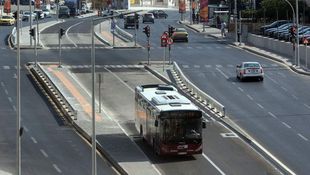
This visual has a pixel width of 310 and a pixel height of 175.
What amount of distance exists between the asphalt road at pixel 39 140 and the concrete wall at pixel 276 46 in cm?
2517

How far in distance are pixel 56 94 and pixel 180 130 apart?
1737cm

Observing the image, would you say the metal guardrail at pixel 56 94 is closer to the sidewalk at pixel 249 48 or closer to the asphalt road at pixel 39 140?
the asphalt road at pixel 39 140

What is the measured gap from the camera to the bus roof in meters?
34.2

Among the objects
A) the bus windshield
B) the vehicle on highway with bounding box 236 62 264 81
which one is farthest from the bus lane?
the vehicle on highway with bounding box 236 62 264 81

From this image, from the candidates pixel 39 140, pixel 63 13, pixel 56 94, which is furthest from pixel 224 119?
pixel 63 13

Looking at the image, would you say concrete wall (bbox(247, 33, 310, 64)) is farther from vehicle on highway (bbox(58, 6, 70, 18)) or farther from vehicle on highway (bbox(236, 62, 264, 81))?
vehicle on highway (bbox(58, 6, 70, 18))

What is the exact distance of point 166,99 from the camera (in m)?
35.1

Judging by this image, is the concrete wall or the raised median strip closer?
the raised median strip

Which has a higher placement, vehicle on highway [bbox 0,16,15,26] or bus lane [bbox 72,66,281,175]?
vehicle on highway [bbox 0,16,15,26]

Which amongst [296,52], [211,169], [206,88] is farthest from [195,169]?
[296,52]

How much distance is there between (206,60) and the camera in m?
69.1

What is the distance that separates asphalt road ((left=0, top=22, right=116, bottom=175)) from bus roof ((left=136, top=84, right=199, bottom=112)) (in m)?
3.44

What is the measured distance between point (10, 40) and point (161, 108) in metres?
52.8

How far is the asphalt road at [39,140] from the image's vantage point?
32750 mm
